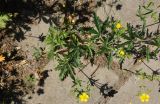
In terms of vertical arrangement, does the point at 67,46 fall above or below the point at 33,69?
above

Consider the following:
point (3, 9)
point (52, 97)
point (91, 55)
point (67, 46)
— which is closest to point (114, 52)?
point (91, 55)

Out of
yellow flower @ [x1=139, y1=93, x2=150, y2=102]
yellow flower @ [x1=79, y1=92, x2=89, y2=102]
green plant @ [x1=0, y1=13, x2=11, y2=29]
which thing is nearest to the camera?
green plant @ [x1=0, y1=13, x2=11, y2=29]

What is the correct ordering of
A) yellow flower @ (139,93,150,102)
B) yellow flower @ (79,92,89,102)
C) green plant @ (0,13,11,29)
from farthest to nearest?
yellow flower @ (139,93,150,102) < yellow flower @ (79,92,89,102) < green plant @ (0,13,11,29)

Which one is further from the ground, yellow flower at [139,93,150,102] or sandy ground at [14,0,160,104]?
sandy ground at [14,0,160,104]

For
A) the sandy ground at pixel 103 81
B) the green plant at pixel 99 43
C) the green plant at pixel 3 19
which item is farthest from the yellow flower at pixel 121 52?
the green plant at pixel 3 19

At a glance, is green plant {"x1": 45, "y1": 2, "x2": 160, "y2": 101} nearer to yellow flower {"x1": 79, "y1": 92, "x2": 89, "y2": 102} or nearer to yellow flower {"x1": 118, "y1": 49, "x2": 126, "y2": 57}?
yellow flower {"x1": 118, "y1": 49, "x2": 126, "y2": 57}

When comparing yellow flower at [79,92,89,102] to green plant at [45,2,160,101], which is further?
yellow flower at [79,92,89,102]

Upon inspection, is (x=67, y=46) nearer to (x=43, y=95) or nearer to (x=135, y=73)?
(x=43, y=95)

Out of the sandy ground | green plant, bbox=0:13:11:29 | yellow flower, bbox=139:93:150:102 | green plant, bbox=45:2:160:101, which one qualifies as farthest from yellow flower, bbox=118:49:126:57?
green plant, bbox=0:13:11:29
